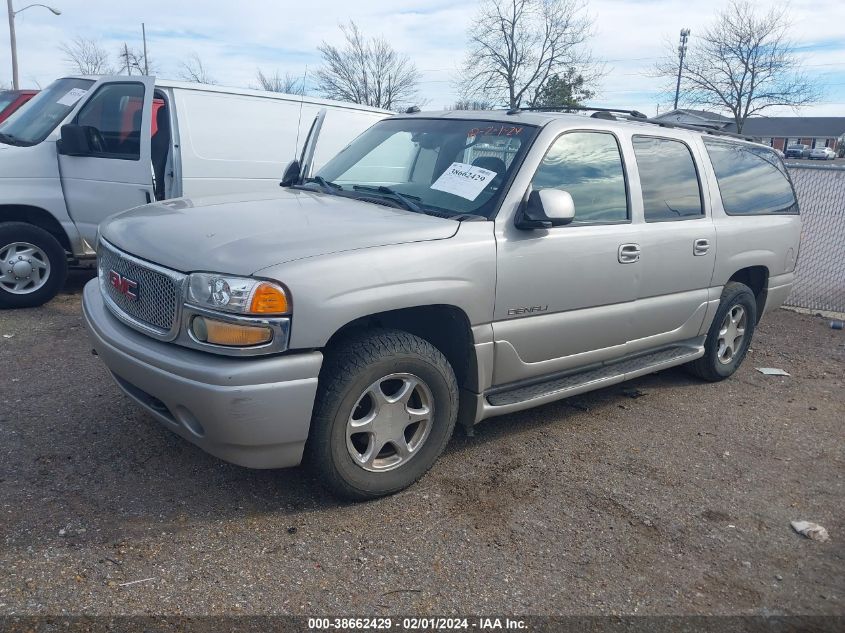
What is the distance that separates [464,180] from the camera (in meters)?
3.83

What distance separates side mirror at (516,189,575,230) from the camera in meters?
3.55

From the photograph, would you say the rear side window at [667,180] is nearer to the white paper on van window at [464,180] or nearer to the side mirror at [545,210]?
the side mirror at [545,210]

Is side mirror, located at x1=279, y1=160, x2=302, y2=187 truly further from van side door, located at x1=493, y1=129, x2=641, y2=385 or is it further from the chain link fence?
the chain link fence

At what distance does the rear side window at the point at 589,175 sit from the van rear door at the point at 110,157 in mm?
4003

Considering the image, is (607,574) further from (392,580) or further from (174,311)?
(174,311)

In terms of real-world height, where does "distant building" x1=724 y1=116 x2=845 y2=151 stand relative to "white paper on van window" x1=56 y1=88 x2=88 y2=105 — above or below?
above

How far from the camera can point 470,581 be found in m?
2.85

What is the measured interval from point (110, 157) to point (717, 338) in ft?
17.6

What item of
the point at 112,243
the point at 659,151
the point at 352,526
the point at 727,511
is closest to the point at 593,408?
the point at 727,511

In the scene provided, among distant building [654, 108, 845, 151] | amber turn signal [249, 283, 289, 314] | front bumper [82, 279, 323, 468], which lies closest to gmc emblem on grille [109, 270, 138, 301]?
front bumper [82, 279, 323, 468]

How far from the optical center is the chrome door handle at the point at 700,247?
4.70 m

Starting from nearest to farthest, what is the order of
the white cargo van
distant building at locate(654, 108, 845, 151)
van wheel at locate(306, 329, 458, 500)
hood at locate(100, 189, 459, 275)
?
hood at locate(100, 189, 459, 275) < van wheel at locate(306, 329, 458, 500) < the white cargo van < distant building at locate(654, 108, 845, 151)

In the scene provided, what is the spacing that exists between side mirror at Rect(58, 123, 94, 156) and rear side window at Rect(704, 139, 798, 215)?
513 centimetres

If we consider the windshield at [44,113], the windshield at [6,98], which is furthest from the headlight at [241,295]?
the windshield at [6,98]
